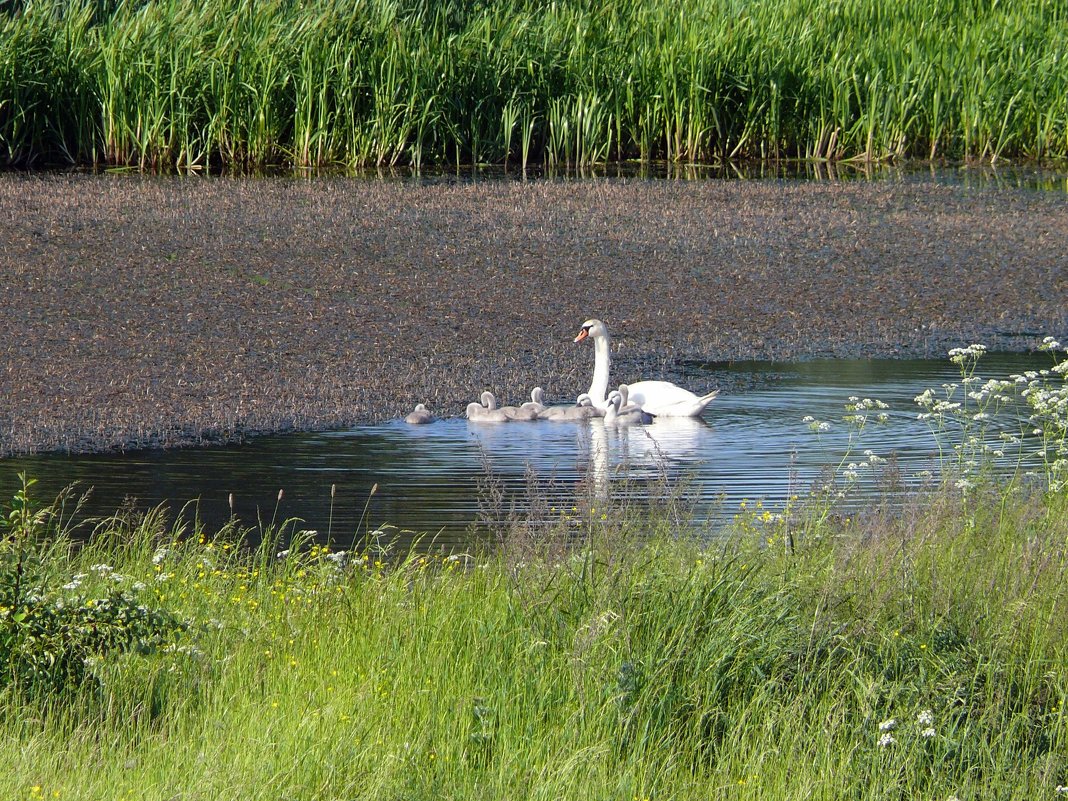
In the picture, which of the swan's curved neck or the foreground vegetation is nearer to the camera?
the foreground vegetation

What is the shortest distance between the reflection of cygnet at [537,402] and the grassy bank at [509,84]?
997cm

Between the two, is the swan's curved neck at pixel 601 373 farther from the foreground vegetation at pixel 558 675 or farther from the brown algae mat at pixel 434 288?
the foreground vegetation at pixel 558 675

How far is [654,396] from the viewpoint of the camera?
32.3ft

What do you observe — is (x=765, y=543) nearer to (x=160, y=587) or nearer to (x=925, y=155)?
(x=160, y=587)

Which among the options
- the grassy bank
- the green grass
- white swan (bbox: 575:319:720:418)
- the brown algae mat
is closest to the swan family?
white swan (bbox: 575:319:720:418)

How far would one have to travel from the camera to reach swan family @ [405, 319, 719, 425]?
30.9ft

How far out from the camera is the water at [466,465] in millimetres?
7617

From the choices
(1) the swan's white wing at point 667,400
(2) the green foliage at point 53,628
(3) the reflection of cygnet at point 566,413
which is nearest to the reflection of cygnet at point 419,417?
(3) the reflection of cygnet at point 566,413

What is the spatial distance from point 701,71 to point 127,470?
14060 mm

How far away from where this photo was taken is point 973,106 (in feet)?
72.9

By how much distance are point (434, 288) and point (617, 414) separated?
373cm

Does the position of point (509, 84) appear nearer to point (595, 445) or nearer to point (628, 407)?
point (628, 407)

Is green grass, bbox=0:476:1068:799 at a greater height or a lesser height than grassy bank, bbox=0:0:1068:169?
lesser

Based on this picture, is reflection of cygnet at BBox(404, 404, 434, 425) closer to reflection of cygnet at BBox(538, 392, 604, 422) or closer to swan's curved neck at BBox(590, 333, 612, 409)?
reflection of cygnet at BBox(538, 392, 604, 422)
